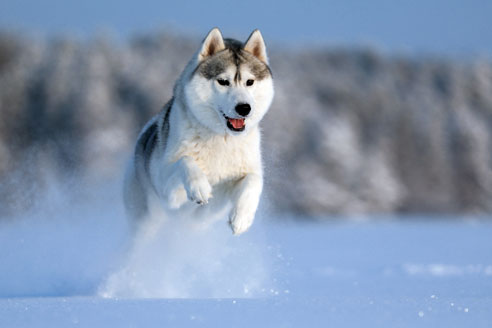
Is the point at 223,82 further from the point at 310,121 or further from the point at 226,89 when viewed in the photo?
the point at 310,121

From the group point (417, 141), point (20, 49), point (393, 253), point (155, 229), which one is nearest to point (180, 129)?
point (155, 229)

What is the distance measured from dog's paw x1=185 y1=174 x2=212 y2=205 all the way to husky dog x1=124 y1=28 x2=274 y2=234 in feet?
0.06

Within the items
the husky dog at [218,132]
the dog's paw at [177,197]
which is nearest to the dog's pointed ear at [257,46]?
the husky dog at [218,132]

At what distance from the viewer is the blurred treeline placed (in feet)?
64.6

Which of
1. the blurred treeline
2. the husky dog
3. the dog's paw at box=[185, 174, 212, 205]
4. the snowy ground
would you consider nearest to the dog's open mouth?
the husky dog

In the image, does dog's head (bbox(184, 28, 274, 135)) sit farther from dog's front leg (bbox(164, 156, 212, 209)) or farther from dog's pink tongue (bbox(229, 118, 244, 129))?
dog's front leg (bbox(164, 156, 212, 209))

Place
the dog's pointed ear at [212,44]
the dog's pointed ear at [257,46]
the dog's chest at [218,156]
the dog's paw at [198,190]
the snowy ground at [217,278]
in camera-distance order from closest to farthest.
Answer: the snowy ground at [217,278] → the dog's paw at [198,190] → the dog's chest at [218,156] → the dog's pointed ear at [212,44] → the dog's pointed ear at [257,46]

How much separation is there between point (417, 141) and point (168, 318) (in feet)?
74.2

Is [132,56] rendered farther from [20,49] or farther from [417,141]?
[417,141]

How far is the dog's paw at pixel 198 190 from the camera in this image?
382cm

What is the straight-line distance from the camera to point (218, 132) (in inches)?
167

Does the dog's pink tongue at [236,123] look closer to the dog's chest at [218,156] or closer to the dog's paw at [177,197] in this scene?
the dog's chest at [218,156]

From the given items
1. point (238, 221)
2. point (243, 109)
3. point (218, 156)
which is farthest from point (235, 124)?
point (238, 221)

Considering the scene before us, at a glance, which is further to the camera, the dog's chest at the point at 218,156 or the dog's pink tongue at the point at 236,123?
the dog's chest at the point at 218,156
